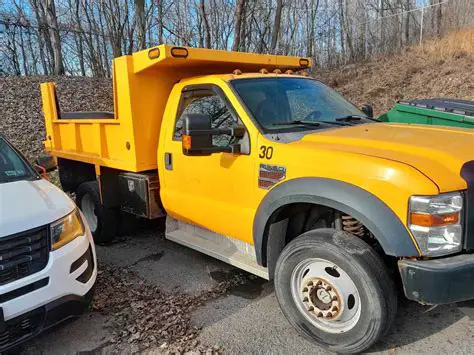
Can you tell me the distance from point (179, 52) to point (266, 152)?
1.56m

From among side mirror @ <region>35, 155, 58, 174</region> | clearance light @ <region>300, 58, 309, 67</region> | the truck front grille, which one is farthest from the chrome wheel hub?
clearance light @ <region>300, 58, 309, 67</region>

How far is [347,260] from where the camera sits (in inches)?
111

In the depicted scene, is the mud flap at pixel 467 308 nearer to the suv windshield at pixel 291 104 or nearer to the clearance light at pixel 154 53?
the suv windshield at pixel 291 104

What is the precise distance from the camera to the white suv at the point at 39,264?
107 inches

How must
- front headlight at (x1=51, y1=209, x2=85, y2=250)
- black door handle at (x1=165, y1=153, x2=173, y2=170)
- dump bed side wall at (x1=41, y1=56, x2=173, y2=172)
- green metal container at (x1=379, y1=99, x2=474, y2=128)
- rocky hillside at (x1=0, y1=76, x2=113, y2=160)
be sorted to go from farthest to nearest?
1. rocky hillside at (x1=0, y1=76, x2=113, y2=160)
2. green metal container at (x1=379, y1=99, x2=474, y2=128)
3. dump bed side wall at (x1=41, y1=56, x2=173, y2=172)
4. black door handle at (x1=165, y1=153, x2=173, y2=170)
5. front headlight at (x1=51, y1=209, x2=85, y2=250)

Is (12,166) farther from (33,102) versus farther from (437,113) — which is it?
(33,102)

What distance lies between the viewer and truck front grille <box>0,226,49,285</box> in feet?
9.00

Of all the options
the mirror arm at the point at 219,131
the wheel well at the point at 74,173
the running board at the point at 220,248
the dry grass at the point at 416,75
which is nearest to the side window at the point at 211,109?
the mirror arm at the point at 219,131

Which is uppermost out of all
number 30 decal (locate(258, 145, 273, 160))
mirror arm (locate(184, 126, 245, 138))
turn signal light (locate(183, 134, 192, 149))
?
mirror arm (locate(184, 126, 245, 138))

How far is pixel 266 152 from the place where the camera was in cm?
339

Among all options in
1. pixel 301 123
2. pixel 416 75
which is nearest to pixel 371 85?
pixel 416 75

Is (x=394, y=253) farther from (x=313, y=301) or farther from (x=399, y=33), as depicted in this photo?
→ (x=399, y=33)

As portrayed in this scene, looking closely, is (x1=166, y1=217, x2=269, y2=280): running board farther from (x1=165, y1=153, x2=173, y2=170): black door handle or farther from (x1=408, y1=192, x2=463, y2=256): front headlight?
(x1=408, y1=192, x2=463, y2=256): front headlight

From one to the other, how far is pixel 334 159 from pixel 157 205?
2444 mm
